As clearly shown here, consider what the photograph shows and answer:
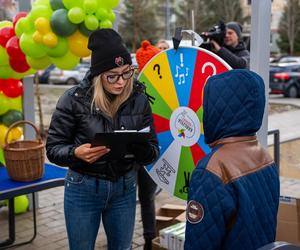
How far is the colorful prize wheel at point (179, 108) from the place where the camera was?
2785 millimetres

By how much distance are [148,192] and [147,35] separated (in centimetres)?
3828

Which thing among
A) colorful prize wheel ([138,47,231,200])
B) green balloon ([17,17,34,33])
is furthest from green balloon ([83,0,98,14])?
colorful prize wheel ([138,47,231,200])

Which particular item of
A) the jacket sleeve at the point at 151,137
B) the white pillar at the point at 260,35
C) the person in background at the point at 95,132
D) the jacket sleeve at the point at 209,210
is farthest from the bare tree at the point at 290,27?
the jacket sleeve at the point at 209,210

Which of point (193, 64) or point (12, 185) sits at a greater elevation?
point (193, 64)

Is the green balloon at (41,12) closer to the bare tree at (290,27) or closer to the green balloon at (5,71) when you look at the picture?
the green balloon at (5,71)

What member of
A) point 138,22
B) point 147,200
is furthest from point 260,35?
point 138,22

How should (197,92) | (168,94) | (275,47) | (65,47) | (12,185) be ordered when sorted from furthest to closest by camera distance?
1. (275,47)
2. (65,47)
3. (12,185)
4. (168,94)
5. (197,92)

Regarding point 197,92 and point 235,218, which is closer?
point 235,218

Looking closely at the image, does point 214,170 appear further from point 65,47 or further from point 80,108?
point 65,47

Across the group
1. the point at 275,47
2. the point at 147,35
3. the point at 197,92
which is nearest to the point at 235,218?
the point at 197,92

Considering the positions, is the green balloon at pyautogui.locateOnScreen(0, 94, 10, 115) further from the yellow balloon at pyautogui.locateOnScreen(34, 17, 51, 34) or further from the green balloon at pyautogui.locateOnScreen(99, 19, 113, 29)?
the green balloon at pyautogui.locateOnScreen(99, 19, 113, 29)

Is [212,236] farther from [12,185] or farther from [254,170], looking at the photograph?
[12,185]

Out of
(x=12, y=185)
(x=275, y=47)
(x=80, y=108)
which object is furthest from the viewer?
(x=275, y=47)

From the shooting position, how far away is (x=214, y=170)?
170 cm
